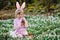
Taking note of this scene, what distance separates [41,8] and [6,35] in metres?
8.16

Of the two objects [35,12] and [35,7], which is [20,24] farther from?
[35,7]

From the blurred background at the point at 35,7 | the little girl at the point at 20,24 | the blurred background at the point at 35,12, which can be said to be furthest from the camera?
the blurred background at the point at 35,7

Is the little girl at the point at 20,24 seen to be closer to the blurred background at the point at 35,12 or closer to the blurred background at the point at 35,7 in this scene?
the blurred background at the point at 35,12

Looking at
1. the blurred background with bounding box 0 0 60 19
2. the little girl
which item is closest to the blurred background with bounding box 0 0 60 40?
the blurred background with bounding box 0 0 60 19

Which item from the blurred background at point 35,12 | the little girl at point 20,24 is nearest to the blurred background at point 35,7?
the blurred background at point 35,12

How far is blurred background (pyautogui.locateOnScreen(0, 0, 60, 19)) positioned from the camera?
14.2 metres

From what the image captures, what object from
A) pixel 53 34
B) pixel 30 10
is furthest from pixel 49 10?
pixel 53 34

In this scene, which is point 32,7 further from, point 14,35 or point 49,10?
point 14,35

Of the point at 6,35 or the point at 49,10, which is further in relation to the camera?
the point at 49,10

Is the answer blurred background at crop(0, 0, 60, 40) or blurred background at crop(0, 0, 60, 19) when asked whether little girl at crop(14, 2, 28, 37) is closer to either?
blurred background at crop(0, 0, 60, 40)

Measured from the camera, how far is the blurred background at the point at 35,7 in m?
14.2

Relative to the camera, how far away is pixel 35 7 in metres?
15.4

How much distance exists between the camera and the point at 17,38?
673cm

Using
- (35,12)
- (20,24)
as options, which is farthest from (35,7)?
(20,24)
